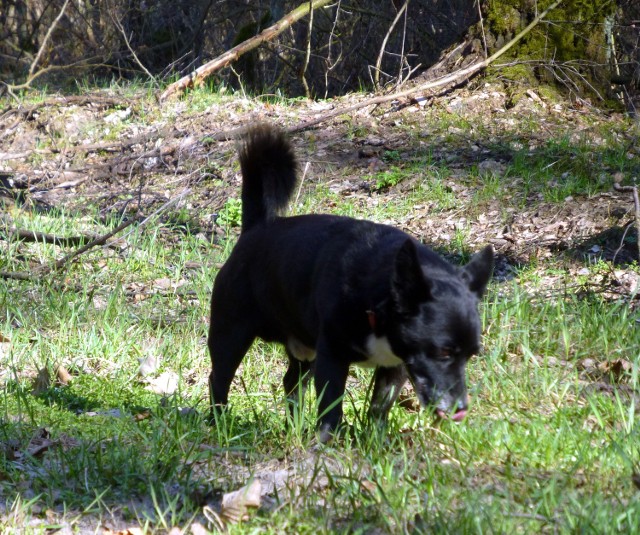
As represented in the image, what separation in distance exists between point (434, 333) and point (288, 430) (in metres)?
0.70

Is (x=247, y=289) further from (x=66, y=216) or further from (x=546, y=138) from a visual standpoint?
(x=546, y=138)

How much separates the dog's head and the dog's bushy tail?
117cm

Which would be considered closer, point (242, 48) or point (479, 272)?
point (479, 272)

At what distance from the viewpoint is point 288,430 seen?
133 inches

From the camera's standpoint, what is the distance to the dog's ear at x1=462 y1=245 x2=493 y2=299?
3.45 metres

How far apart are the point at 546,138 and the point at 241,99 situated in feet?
12.1

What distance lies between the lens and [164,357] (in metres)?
4.93

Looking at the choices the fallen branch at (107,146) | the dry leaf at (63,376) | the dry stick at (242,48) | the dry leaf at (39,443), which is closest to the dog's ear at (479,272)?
the dry leaf at (39,443)

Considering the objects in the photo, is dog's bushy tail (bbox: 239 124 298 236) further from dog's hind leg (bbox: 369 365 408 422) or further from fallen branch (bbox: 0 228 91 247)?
fallen branch (bbox: 0 228 91 247)

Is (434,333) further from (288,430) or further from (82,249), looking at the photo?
(82,249)

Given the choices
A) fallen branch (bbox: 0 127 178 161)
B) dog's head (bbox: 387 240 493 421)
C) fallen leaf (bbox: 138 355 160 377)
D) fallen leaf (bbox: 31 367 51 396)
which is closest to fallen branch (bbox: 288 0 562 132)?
fallen branch (bbox: 0 127 178 161)

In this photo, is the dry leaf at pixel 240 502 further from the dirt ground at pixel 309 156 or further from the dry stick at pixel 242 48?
the dry stick at pixel 242 48

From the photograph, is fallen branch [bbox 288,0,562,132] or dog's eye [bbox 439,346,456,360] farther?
fallen branch [bbox 288,0,562,132]

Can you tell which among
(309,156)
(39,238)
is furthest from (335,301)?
(309,156)
